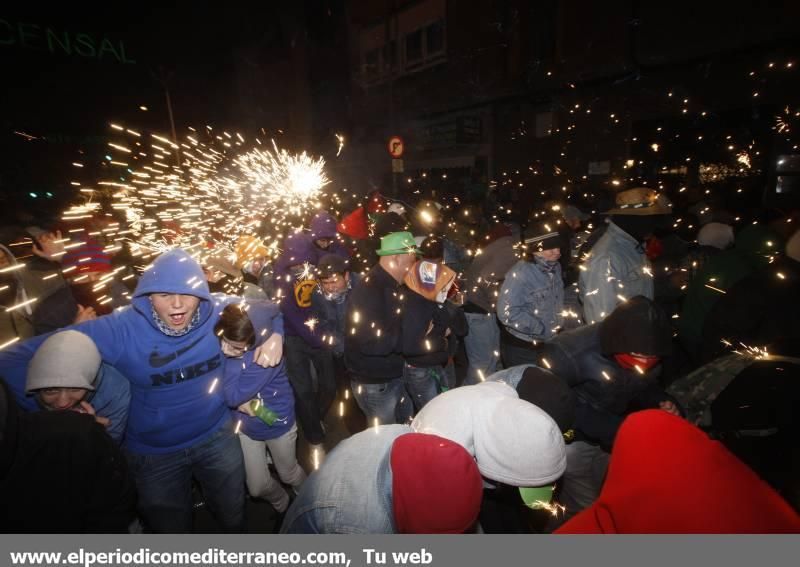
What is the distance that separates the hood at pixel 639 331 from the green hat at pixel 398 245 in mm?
1834

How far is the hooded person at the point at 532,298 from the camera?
392cm

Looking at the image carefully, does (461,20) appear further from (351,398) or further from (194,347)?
(194,347)

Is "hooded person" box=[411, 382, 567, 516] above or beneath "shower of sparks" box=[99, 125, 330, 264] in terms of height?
beneath

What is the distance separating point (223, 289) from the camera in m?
4.14

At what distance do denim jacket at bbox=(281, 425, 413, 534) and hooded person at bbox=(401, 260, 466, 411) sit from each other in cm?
176

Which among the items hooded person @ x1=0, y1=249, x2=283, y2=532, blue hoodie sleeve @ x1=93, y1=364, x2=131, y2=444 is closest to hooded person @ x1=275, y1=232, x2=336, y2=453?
hooded person @ x1=0, y1=249, x2=283, y2=532

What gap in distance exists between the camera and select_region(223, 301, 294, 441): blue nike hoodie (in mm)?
2971

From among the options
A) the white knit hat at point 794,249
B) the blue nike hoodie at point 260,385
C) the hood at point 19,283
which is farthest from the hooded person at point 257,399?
the white knit hat at point 794,249

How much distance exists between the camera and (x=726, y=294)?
344cm

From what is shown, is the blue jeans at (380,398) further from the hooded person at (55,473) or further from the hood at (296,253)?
the hooded person at (55,473)

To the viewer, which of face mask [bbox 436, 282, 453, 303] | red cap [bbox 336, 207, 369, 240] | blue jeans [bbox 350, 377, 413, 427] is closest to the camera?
face mask [bbox 436, 282, 453, 303]

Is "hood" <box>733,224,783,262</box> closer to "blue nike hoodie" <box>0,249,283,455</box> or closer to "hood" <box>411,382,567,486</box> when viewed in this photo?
"hood" <box>411,382,567,486</box>

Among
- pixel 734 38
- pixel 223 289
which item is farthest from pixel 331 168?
pixel 223 289

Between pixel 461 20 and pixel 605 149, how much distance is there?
8143mm
